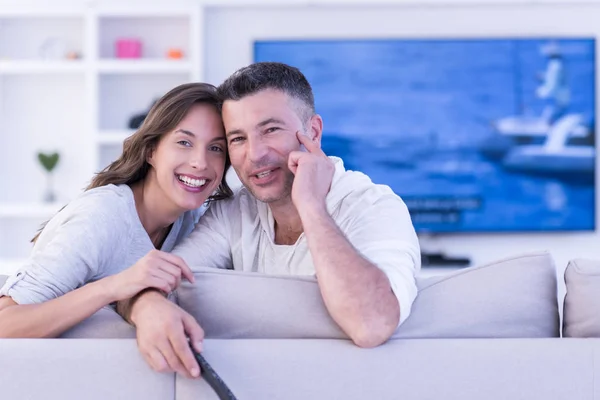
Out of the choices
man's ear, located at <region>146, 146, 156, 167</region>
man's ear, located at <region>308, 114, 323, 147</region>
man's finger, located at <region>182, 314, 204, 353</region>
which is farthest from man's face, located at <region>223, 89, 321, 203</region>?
man's finger, located at <region>182, 314, 204, 353</region>

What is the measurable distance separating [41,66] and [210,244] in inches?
149

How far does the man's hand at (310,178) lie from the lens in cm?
164

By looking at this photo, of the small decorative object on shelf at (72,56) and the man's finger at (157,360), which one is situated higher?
the small decorative object on shelf at (72,56)

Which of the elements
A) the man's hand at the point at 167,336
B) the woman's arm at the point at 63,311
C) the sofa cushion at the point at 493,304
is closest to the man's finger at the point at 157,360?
the man's hand at the point at 167,336

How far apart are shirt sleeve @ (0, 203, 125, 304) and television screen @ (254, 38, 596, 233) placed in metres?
3.74

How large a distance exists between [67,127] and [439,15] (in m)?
2.62

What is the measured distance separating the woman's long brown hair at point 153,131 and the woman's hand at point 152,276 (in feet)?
2.26

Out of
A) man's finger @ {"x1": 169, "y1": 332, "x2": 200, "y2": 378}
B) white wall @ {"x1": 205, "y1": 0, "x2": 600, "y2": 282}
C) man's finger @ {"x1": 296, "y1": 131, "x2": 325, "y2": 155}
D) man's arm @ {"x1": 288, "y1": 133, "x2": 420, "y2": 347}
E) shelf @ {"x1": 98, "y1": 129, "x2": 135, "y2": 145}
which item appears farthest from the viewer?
white wall @ {"x1": 205, "y1": 0, "x2": 600, "y2": 282}

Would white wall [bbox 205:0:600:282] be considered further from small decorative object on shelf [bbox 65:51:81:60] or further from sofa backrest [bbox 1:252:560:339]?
sofa backrest [bbox 1:252:560:339]

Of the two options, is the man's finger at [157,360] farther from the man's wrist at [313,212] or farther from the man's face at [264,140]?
the man's face at [264,140]

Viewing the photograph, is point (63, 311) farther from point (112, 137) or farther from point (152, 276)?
point (112, 137)

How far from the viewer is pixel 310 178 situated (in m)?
1.74

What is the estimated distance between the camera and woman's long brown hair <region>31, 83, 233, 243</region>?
6.72 feet

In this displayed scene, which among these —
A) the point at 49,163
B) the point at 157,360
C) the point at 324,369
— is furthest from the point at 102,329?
the point at 49,163
